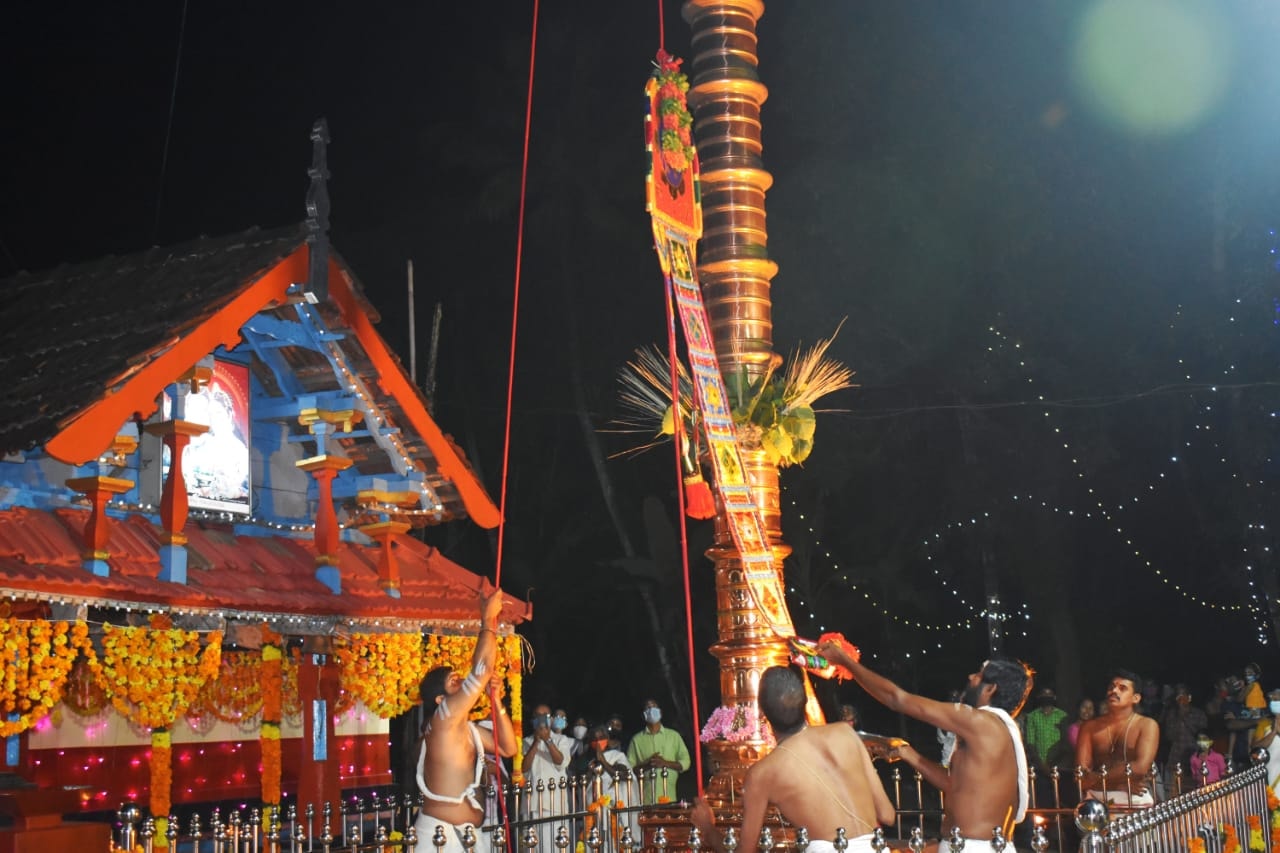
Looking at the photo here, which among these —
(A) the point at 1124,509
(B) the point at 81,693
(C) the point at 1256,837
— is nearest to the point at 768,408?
→ (C) the point at 1256,837

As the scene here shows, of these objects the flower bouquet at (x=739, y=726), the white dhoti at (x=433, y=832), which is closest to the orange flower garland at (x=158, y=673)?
the flower bouquet at (x=739, y=726)

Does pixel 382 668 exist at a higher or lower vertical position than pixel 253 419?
lower

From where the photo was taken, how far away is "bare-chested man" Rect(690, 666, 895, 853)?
21.9 feet

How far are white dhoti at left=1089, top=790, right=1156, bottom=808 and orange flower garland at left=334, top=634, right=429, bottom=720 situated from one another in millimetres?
6416

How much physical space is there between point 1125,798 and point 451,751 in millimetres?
5011

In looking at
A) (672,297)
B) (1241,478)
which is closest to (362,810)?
(672,297)

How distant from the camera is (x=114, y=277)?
1407 cm

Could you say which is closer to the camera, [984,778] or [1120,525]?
[984,778]

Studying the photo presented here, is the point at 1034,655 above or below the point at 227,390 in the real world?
below

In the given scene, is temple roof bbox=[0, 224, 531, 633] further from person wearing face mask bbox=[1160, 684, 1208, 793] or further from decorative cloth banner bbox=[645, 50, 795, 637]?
person wearing face mask bbox=[1160, 684, 1208, 793]

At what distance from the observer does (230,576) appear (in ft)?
41.7

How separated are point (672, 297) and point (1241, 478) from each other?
590 inches

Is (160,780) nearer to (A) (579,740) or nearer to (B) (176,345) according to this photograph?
(B) (176,345)

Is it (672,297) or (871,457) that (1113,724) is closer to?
(672,297)
